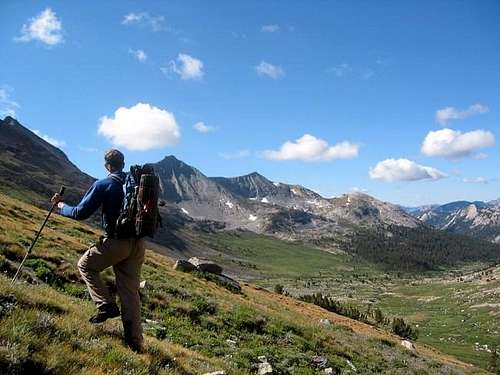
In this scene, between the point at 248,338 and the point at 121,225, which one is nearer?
the point at 121,225

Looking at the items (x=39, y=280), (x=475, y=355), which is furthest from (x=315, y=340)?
(x=475, y=355)

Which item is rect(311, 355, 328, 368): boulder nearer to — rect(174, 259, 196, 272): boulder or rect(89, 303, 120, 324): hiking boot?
rect(89, 303, 120, 324): hiking boot

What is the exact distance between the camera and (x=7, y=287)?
924 centimetres

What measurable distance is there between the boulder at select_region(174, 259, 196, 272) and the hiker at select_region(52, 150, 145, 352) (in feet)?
133

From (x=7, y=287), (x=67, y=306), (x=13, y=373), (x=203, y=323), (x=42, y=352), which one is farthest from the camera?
(x=203, y=323)

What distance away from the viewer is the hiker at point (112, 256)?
9406 mm

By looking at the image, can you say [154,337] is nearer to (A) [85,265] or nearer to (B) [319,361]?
(A) [85,265]

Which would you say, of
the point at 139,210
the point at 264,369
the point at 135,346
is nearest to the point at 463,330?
the point at 264,369

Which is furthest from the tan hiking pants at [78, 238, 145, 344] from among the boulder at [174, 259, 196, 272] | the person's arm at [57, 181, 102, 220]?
the boulder at [174, 259, 196, 272]

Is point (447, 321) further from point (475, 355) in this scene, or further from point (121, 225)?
point (121, 225)

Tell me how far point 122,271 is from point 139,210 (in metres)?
1.41

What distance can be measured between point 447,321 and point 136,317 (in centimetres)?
18584

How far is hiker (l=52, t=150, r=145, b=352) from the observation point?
9.41 meters

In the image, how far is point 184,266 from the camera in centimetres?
5128
